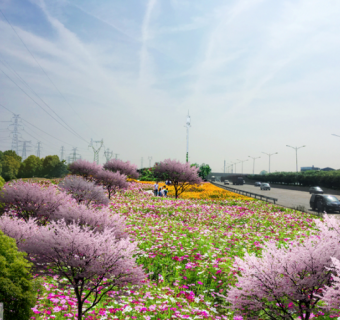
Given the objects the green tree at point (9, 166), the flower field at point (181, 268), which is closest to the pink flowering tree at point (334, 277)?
the flower field at point (181, 268)

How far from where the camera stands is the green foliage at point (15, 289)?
12.1ft

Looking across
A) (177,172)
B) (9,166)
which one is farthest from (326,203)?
(9,166)

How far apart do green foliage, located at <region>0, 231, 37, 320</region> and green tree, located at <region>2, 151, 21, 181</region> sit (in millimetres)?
62978

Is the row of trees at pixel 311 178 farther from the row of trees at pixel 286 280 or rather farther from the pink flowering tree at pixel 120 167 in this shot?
the row of trees at pixel 286 280

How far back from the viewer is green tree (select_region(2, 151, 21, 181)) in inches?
2341

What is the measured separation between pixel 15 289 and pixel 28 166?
7347cm

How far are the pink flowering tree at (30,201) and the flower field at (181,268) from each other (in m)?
3.08

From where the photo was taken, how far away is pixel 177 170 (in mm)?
26078

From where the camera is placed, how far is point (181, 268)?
25.8ft

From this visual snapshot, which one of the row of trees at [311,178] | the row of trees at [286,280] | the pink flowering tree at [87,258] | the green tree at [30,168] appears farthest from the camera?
the green tree at [30,168]

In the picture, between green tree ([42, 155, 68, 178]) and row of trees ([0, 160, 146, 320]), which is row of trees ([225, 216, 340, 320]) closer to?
row of trees ([0, 160, 146, 320])

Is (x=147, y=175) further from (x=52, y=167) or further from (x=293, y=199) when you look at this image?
(x=293, y=199)

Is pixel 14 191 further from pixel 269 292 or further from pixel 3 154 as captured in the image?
pixel 3 154

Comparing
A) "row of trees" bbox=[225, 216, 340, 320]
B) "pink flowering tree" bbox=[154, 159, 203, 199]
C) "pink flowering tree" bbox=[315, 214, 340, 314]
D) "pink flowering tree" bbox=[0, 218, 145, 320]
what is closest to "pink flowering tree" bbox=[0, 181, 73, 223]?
"pink flowering tree" bbox=[0, 218, 145, 320]
